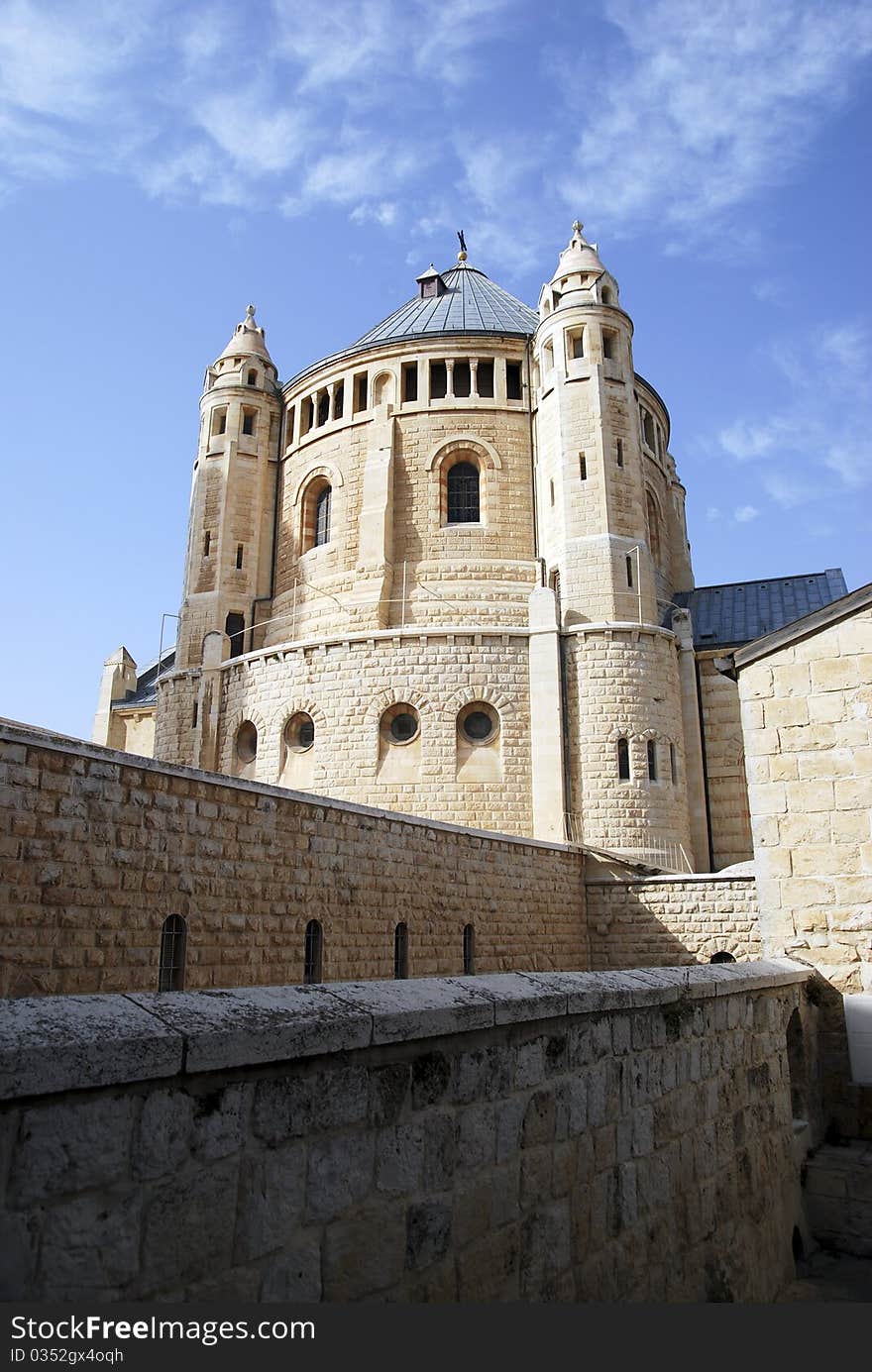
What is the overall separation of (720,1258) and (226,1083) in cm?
376

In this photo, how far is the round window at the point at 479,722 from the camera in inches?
845

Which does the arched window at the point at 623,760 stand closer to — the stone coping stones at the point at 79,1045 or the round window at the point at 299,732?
the round window at the point at 299,732

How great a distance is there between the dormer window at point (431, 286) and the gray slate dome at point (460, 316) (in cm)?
18

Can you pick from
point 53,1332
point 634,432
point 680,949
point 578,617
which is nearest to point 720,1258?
point 53,1332

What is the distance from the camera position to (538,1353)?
2730 millimetres

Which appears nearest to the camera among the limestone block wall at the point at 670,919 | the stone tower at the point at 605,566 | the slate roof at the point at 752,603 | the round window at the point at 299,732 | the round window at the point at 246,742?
the limestone block wall at the point at 670,919

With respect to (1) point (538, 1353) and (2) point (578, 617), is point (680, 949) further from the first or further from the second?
(1) point (538, 1353)

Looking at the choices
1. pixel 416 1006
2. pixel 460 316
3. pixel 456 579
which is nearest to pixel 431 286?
pixel 460 316

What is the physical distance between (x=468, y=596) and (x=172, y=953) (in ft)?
52.1

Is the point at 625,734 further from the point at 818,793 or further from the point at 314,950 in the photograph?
the point at 818,793

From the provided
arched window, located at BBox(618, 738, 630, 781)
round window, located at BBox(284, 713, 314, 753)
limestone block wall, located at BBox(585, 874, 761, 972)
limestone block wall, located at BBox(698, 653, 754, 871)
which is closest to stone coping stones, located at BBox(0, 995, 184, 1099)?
limestone block wall, located at BBox(585, 874, 761, 972)

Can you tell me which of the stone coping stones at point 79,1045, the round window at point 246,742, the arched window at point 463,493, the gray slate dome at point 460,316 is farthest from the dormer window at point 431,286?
the stone coping stones at point 79,1045

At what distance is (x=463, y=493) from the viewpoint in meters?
26.1

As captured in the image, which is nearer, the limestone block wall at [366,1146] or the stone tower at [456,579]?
the limestone block wall at [366,1146]
